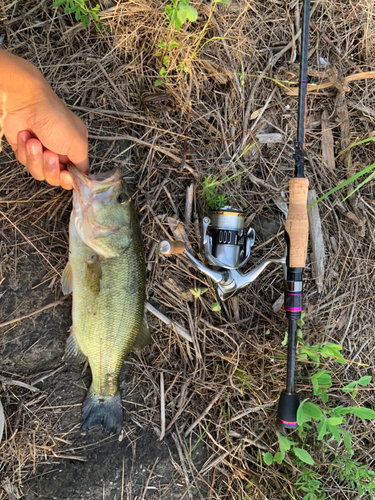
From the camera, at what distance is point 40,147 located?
2.55 meters

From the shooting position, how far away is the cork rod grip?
108 inches

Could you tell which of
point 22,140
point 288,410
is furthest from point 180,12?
point 288,410

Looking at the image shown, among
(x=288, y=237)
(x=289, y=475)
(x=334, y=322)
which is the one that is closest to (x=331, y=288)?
(x=334, y=322)

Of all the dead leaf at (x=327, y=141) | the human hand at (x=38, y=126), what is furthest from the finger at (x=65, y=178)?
the dead leaf at (x=327, y=141)

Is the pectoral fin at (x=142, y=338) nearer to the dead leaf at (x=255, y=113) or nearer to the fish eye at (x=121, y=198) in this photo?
the fish eye at (x=121, y=198)

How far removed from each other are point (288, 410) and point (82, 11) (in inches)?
138

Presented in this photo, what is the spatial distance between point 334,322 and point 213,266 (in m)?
1.33

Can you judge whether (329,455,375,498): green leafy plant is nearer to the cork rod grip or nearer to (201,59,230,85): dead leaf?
the cork rod grip

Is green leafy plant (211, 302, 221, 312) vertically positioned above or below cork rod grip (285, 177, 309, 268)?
below

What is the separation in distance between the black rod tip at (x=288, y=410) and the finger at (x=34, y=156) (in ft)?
8.26

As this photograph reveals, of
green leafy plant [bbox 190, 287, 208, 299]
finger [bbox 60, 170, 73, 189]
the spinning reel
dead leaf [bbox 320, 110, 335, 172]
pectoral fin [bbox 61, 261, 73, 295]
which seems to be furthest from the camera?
dead leaf [bbox 320, 110, 335, 172]

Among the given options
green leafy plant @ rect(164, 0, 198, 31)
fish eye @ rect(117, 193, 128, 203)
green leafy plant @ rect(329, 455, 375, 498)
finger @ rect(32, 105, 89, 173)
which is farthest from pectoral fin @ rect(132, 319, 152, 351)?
green leafy plant @ rect(164, 0, 198, 31)

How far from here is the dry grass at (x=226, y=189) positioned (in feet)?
9.74

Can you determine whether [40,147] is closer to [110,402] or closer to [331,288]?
[110,402]
